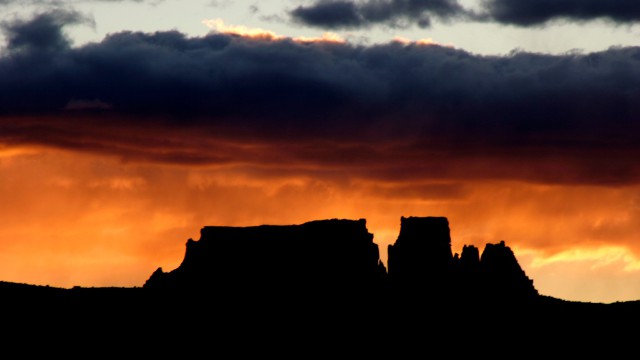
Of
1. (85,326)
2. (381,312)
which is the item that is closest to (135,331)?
(85,326)

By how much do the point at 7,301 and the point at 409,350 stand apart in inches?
2019

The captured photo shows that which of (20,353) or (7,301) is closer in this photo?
(20,353)

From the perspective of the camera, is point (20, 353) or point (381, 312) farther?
point (381, 312)

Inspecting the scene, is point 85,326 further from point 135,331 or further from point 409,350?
point 409,350

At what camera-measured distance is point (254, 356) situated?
18625 cm

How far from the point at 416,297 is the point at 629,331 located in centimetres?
2745

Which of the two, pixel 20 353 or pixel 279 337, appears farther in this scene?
pixel 279 337

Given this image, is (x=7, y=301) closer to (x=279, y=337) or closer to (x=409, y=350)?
(x=279, y=337)

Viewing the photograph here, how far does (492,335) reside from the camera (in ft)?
623

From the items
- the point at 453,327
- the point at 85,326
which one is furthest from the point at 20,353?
the point at 453,327

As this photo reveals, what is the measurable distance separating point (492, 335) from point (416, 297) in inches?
499

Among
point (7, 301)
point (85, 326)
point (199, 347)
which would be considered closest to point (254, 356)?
point (199, 347)

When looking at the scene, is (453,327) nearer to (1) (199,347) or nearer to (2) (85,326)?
(1) (199,347)

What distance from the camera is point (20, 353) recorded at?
180375mm
